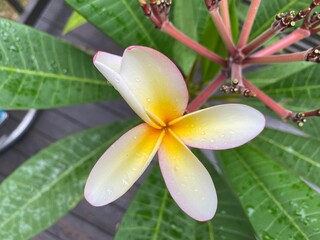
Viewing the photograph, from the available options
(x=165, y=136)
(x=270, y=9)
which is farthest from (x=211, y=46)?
(x=165, y=136)

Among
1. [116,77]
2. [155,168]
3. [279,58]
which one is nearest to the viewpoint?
[116,77]

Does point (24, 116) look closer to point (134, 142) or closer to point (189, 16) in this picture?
point (189, 16)

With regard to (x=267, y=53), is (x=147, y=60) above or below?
below

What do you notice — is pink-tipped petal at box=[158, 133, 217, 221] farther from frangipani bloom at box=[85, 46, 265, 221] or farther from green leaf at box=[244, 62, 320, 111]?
green leaf at box=[244, 62, 320, 111]

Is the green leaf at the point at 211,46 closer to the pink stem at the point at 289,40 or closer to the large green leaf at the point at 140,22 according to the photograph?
the large green leaf at the point at 140,22

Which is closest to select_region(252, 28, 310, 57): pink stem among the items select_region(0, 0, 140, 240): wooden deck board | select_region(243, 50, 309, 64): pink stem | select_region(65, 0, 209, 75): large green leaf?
select_region(243, 50, 309, 64): pink stem

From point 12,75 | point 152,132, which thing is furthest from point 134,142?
point 12,75

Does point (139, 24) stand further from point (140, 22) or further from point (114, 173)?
point (114, 173)
